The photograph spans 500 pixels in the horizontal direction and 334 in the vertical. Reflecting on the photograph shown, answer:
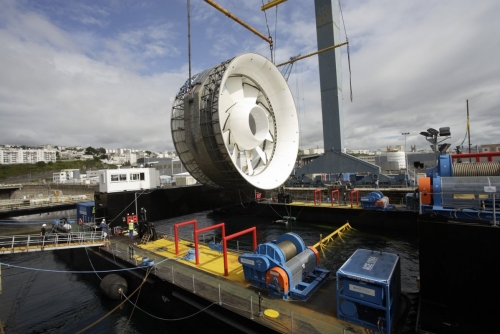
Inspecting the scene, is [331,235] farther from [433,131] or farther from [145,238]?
[145,238]

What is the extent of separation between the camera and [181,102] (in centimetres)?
2366

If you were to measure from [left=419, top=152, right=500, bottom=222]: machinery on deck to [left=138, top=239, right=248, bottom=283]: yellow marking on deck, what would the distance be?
7893 millimetres

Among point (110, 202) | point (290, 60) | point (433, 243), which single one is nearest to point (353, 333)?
point (433, 243)

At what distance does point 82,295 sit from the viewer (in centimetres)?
1540

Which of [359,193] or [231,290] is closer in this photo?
[231,290]

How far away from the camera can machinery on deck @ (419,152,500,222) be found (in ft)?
26.1

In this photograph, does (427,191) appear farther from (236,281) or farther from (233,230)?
(233,230)

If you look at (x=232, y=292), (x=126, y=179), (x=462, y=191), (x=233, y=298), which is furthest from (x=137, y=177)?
(x=462, y=191)

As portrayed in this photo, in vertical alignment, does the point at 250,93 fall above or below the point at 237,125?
above

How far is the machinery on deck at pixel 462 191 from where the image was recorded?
794 cm

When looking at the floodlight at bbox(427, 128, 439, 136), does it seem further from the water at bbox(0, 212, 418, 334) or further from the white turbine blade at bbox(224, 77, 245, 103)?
the white turbine blade at bbox(224, 77, 245, 103)

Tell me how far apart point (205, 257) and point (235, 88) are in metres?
15.9

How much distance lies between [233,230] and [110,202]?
40.8ft

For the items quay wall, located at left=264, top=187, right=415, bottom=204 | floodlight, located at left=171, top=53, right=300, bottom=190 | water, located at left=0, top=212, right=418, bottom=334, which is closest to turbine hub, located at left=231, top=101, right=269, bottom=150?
floodlight, located at left=171, top=53, right=300, bottom=190
